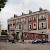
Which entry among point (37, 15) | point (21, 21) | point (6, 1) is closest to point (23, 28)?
point (21, 21)

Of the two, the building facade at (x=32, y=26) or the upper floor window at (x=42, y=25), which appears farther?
the upper floor window at (x=42, y=25)

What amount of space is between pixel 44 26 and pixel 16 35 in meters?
13.7

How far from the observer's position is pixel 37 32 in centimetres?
7925

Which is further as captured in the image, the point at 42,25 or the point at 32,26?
the point at 32,26

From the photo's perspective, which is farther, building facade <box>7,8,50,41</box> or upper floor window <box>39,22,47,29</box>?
upper floor window <box>39,22,47,29</box>

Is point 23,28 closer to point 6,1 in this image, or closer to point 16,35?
point 16,35

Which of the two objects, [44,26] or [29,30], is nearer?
[44,26]

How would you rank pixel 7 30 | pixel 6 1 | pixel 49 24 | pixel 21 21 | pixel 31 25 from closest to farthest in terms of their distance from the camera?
pixel 6 1 → pixel 49 24 → pixel 31 25 → pixel 21 21 → pixel 7 30

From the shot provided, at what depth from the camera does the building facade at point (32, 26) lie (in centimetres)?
7706

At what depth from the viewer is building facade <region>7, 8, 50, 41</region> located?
77062 mm

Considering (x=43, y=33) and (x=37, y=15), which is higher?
(x=37, y=15)

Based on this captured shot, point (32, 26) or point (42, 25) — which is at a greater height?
point (42, 25)

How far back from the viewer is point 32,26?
82.2 meters

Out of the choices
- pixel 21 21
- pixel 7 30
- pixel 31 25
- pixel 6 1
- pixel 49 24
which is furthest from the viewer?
pixel 7 30
